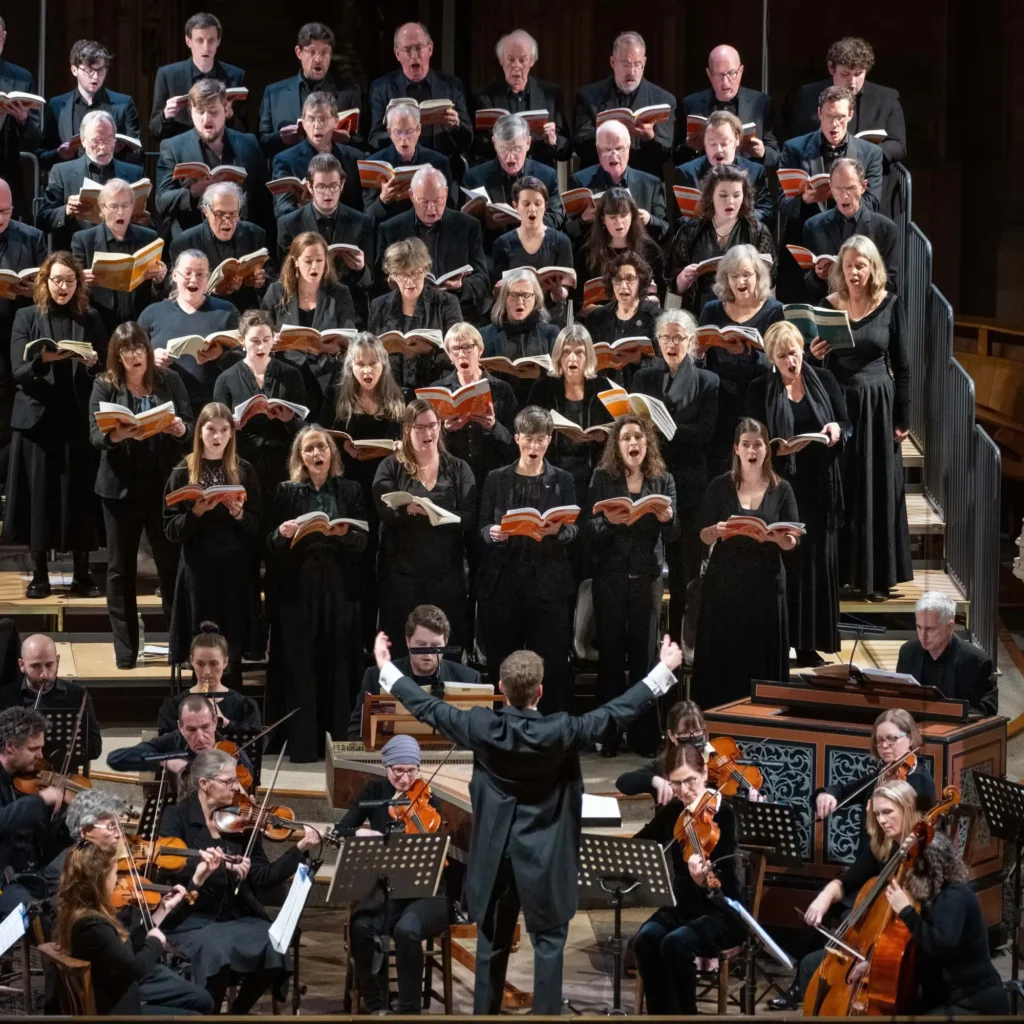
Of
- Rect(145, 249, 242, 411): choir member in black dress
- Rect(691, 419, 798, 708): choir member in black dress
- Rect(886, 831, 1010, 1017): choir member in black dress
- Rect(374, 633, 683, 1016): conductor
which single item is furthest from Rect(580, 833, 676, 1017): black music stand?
Rect(145, 249, 242, 411): choir member in black dress

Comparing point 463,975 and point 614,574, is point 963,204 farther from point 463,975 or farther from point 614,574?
point 463,975

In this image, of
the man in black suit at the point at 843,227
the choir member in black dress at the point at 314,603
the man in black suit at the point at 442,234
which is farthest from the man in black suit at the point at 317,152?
the man in black suit at the point at 843,227

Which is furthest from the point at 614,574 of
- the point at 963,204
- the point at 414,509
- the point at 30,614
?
the point at 963,204

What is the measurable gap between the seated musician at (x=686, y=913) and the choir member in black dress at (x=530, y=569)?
1.31m

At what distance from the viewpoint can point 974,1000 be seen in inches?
227

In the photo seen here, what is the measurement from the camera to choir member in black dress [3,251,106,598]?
8641 mm

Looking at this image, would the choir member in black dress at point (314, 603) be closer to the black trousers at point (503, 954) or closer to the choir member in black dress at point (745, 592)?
the choir member in black dress at point (745, 592)

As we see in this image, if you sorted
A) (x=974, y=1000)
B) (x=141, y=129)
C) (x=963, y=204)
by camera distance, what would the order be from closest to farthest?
(x=974, y=1000)
(x=141, y=129)
(x=963, y=204)

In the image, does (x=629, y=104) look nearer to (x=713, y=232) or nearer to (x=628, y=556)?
(x=713, y=232)

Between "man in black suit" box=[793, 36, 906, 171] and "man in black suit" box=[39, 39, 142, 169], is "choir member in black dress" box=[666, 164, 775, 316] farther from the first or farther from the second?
"man in black suit" box=[39, 39, 142, 169]

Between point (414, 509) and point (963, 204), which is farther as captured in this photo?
point (963, 204)

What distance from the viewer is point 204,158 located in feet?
30.8

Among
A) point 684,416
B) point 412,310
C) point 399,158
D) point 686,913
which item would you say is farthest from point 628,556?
point 399,158

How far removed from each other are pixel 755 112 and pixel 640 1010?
4803 millimetres
